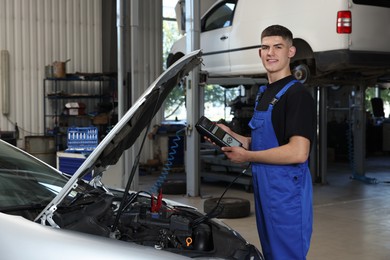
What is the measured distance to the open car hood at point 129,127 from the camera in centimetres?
212

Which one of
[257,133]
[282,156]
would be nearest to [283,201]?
[282,156]

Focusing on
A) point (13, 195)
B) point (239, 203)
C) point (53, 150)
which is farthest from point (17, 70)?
point (13, 195)

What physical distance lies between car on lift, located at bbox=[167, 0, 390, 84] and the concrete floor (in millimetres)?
1745

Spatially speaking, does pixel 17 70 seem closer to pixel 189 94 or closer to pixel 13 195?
pixel 189 94

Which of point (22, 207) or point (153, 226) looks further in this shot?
A: point (153, 226)

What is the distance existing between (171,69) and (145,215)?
74 centimetres

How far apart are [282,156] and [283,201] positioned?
224mm

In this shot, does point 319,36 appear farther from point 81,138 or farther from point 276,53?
point 276,53

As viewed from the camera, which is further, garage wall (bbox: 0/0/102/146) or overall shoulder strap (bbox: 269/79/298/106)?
garage wall (bbox: 0/0/102/146)

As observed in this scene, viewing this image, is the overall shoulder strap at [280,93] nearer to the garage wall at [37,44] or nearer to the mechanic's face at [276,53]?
the mechanic's face at [276,53]

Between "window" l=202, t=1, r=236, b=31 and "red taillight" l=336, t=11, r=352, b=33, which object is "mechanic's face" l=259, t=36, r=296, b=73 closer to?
"red taillight" l=336, t=11, r=352, b=33

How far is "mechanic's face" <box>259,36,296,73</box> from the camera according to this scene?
2.60 metres

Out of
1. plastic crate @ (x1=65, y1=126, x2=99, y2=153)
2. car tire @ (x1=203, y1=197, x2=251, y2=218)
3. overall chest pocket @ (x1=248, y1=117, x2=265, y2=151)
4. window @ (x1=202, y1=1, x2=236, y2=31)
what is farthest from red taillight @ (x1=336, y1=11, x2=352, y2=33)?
overall chest pocket @ (x1=248, y1=117, x2=265, y2=151)

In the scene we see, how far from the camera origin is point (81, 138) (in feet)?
25.6
